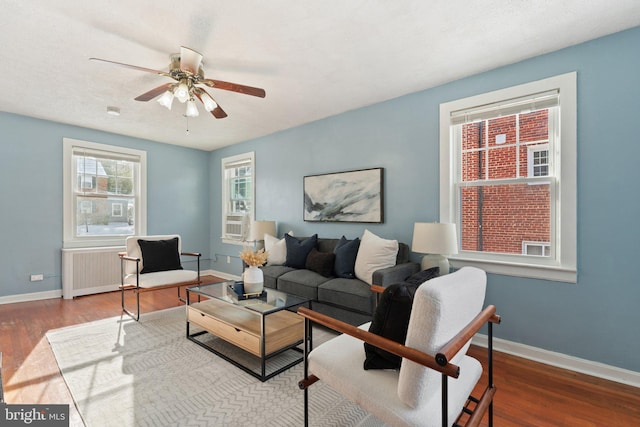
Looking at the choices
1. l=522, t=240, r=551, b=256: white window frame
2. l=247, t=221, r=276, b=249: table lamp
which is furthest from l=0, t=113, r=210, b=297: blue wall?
l=522, t=240, r=551, b=256: white window frame

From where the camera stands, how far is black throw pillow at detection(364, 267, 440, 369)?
128cm

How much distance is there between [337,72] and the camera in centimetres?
279

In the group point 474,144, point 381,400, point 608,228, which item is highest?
point 474,144

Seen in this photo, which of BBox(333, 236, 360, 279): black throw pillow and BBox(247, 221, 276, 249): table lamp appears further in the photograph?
BBox(247, 221, 276, 249): table lamp

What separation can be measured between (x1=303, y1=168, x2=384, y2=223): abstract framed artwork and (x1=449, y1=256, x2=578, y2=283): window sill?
3.42ft

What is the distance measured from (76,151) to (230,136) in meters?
2.32

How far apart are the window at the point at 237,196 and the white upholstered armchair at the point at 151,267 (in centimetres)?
154

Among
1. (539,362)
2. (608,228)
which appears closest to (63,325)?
(539,362)

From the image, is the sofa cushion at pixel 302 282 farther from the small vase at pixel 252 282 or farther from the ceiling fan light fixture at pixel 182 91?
the ceiling fan light fixture at pixel 182 91

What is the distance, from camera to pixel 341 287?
2.91 m

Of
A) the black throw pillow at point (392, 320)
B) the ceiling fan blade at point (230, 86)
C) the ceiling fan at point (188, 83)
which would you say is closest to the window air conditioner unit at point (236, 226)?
the ceiling fan at point (188, 83)

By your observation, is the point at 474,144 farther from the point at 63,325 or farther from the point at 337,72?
the point at 63,325

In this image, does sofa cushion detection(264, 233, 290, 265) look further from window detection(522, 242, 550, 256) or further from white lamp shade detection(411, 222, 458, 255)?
window detection(522, 242, 550, 256)

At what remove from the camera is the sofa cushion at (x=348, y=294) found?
2664 mm
